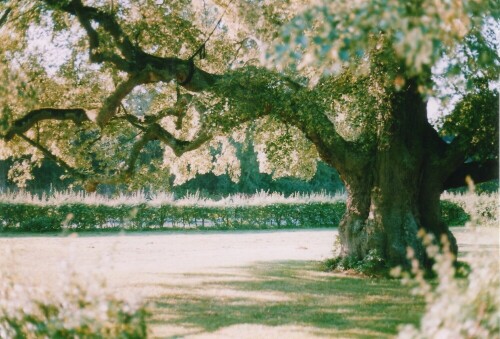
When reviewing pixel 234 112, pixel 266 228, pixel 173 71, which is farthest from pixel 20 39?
pixel 266 228

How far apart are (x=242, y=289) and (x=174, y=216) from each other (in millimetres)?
20804

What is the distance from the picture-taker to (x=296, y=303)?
9766mm

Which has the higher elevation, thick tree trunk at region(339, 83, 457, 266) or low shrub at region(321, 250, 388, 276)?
thick tree trunk at region(339, 83, 457, 266)

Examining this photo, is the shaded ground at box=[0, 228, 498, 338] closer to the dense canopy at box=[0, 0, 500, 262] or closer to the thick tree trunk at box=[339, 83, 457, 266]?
the thick tree trunk at box=[339, 83, 457, 266]

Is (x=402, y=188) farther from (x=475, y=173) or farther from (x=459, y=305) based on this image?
(x=459, y=305)

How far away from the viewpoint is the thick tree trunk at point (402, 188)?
12.3 meters

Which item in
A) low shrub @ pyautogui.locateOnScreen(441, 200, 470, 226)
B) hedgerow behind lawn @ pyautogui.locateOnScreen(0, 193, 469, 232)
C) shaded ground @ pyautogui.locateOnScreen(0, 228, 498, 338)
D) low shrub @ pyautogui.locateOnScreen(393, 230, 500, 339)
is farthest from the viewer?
low shrub @ pyautogui.locateOnScreen(441, 200, 470, 226)

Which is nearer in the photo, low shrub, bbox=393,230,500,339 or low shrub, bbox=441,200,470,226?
low shrub, bbox=393,230,500,339

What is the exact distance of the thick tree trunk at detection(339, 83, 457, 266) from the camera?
12328 mm

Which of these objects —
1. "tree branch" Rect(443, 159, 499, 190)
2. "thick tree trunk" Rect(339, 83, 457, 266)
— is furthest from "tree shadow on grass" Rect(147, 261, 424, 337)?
"tree branch" Rect(443, 159, 499, 190)

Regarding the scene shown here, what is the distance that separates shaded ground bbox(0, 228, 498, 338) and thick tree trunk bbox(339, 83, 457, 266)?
1044 millimetres

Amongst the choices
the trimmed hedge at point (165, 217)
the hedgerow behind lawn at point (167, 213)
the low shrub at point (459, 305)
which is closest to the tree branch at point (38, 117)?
the low shrub at point (459, 305)

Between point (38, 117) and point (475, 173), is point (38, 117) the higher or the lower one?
the higher one

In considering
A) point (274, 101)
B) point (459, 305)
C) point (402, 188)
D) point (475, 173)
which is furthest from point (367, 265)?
point (459, 305)
